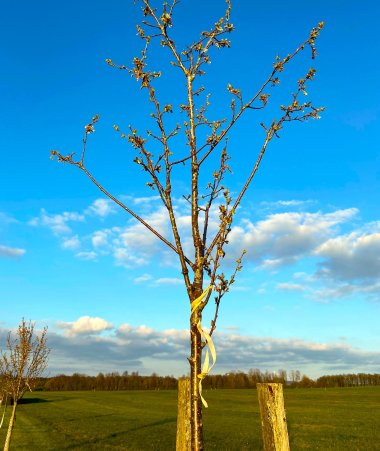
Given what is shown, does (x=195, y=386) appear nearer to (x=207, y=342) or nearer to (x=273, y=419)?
(x=207, y=342)

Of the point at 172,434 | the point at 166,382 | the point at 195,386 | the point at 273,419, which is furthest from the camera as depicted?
the point at 166,382

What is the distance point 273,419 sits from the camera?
4867mm

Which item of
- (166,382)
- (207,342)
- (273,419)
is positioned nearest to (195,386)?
(207,342)

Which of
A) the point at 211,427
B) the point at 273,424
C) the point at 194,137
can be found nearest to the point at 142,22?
the point at 194,137

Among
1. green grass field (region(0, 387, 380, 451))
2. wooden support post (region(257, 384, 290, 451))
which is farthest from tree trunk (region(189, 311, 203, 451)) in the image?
green grass field (region(0, 387, 380, 451))

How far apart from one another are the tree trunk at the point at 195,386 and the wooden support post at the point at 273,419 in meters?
1.42

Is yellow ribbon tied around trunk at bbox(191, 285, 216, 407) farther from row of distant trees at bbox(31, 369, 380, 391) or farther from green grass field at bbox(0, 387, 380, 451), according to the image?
row of distant trees at bbox(31, 369, 380, 391)

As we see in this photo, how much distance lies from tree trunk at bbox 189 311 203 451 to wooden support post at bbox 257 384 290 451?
1.42m

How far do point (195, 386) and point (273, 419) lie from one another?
5.33ft

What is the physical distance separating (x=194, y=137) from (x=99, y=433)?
33535 millimetres

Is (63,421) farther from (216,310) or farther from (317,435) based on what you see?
(216,310)

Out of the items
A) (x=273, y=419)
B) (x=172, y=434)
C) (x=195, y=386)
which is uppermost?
(x=195, y=386)

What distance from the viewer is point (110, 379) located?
15288 centimetres

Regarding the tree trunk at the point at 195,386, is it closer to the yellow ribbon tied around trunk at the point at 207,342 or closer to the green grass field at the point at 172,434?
the yellow ribbon tied around trunk at the point at 207,342
